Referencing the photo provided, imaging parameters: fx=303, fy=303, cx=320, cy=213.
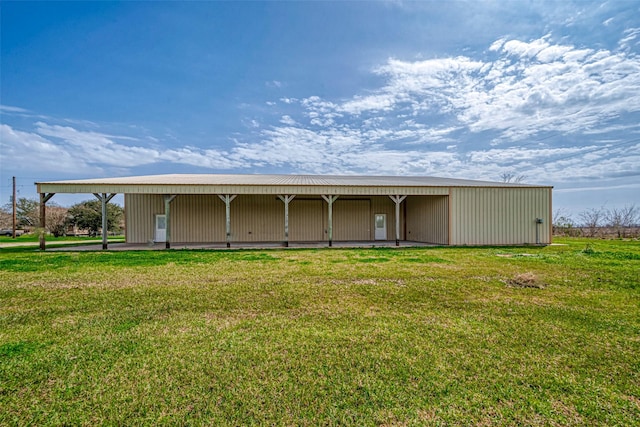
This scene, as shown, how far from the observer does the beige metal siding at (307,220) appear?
16938mm

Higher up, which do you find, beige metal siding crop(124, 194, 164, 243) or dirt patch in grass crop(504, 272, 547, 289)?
beige metal siding crop(124, 194, 164, 243)

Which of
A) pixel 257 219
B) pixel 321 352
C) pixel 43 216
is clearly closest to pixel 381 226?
pixel 257 219

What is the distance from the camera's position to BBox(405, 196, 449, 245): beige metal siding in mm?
14884

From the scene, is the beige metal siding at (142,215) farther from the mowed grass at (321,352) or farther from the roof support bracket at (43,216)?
the mowed grass at (321,352)

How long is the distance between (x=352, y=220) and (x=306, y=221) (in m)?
2.66

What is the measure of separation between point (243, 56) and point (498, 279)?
59.8 feet

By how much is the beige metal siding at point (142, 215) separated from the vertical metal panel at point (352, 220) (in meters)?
9.50

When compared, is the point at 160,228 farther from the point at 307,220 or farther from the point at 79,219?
the point at 79,219

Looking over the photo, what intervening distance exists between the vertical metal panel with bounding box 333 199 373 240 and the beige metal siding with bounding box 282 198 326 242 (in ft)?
2.67

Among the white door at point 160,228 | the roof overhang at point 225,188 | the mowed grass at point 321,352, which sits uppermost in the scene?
the roof overhang at point 225,188

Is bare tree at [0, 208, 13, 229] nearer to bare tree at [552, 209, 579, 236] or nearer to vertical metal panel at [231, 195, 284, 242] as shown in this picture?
vertical metal panel at [231, 195, 284, 242]

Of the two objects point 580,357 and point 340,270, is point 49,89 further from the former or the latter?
point 580,357

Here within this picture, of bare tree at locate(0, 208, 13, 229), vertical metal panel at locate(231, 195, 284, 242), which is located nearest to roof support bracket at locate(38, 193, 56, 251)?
vertical metal panel at locate(231, 195, 284, 242)

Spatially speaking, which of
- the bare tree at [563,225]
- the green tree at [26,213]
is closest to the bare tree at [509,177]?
the bare tree at [563,225]
